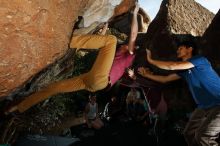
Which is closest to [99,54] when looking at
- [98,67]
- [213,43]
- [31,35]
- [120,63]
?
[98,67]

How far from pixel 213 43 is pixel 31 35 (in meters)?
7.77

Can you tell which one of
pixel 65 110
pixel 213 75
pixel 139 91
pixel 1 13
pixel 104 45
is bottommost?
pixel 65 110

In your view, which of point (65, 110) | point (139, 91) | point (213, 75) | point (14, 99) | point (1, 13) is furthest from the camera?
point (65, 110)

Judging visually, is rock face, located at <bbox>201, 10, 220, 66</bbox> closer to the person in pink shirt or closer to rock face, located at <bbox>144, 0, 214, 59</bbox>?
→ rock face, located at <bbox>144, 0, 214, 59</bbox>

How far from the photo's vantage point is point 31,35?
438 centimetres

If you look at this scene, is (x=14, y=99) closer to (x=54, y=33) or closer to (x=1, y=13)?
(x=54, y=33)

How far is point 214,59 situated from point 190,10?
4659 millimetres

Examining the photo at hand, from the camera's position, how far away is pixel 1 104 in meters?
6.28

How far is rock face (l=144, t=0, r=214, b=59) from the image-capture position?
13.5 metres

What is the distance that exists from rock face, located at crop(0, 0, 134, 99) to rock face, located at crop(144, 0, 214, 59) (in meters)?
8.55

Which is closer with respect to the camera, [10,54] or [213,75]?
[10,54]

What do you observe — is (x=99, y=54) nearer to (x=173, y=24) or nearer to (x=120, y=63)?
(x=120, y=63)

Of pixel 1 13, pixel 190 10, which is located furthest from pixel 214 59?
pixel 1 13

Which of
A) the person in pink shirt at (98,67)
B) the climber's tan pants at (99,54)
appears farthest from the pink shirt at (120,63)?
the climber's tan pants at (99,54)
